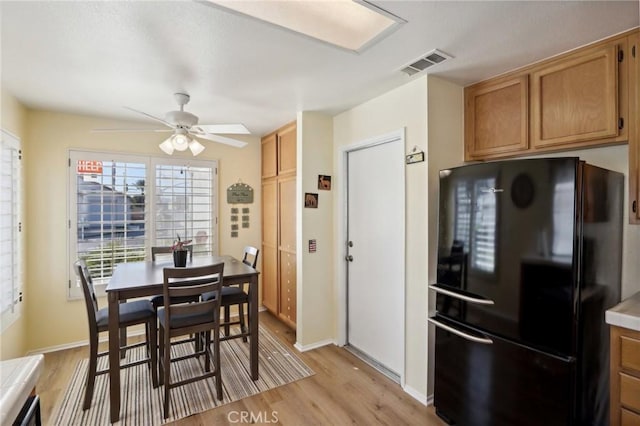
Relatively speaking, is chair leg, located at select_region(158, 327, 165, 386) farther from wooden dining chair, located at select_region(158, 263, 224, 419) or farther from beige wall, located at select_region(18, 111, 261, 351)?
beige wall, located at select_region(18, 111, 261, 351)

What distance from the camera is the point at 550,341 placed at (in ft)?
5.15

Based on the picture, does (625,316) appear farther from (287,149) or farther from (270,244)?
(270,244)

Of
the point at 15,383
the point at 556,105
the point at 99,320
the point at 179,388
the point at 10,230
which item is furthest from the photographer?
the point at 10,230

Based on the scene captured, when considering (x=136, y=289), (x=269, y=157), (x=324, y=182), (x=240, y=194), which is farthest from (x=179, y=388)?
(x=269, y=157)

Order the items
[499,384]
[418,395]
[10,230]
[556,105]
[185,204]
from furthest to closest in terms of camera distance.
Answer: [185,204], [10,230], [418,395], [556,105], [499,384]

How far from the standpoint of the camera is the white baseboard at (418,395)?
7.54ft

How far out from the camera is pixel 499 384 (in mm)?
1753

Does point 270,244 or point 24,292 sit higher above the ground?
point 270,244

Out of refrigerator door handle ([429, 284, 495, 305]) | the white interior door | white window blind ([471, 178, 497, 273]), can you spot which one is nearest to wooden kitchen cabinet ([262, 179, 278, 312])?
the white interior door

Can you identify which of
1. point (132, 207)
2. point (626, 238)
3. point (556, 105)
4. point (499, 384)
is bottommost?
point (499, 384)

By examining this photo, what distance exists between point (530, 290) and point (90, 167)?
4054 mm

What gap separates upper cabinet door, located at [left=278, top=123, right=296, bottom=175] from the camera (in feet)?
11.7

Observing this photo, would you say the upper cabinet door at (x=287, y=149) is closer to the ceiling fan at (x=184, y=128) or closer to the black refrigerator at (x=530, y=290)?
the ceiling fan at (x=184, y=128)

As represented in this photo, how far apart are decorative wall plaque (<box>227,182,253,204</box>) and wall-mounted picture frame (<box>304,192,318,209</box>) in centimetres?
140
